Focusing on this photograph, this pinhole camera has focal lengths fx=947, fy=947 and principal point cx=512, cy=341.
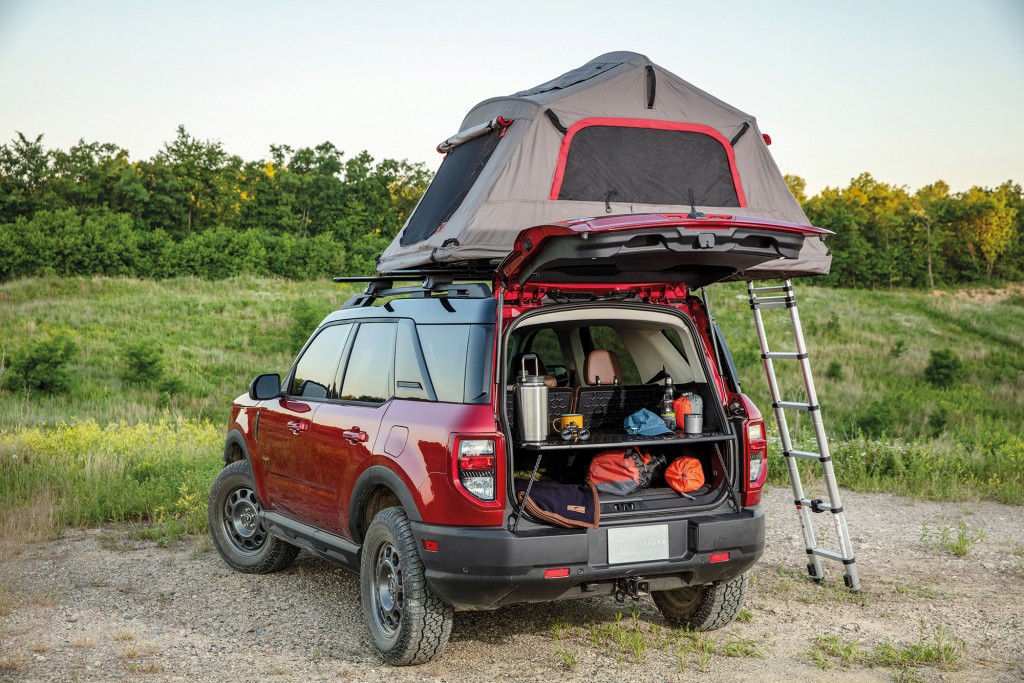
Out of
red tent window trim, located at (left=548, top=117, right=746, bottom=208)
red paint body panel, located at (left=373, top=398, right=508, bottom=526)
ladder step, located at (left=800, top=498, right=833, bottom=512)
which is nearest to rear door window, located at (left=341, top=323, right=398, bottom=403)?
red paint body panel, located at (left=373, top=398, right=508, bottom=526)

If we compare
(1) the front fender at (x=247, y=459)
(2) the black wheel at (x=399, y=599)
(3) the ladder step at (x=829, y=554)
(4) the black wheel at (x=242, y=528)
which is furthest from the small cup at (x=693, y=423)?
(4) the black wheel at (x=242, y=528)

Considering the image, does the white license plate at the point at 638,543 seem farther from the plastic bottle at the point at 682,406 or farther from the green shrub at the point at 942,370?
Answer: the green shrub at the point at 942,370

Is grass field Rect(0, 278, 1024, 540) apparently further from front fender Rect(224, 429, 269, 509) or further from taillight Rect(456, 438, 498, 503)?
taillight Rect(456, 438, 498, 503)

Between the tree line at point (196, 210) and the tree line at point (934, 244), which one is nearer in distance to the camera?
the tree line at point (196, 210)

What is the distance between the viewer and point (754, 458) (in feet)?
17.4

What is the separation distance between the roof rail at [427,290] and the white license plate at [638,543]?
1396mm

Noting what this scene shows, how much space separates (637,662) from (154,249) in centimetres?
5351

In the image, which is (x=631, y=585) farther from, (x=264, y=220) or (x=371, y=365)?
(x=264, y=220)

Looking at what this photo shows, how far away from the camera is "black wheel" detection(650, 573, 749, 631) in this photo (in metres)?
5.57

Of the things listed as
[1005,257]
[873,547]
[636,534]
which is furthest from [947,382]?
[1005,257]

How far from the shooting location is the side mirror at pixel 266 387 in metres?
6.64

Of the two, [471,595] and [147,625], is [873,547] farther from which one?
[147,625]

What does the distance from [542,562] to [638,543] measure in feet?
1.78

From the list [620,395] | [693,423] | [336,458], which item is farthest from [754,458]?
[336,458]
